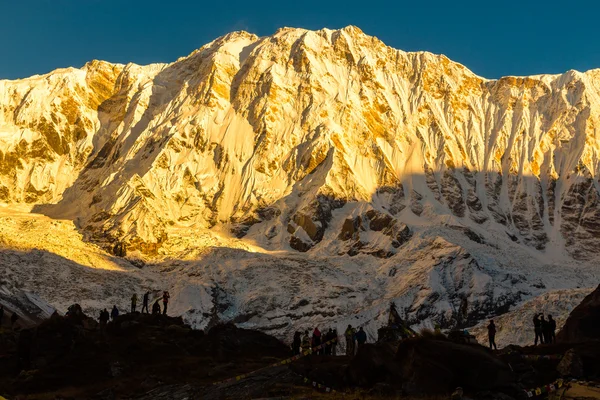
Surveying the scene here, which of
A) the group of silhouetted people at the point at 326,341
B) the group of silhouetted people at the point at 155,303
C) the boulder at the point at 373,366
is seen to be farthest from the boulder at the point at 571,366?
the group of silhouetted people at the point at 155,303

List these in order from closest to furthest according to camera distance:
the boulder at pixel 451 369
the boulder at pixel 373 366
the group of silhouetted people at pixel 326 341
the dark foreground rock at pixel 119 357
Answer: the boulder at pixel 451 369
the boulder at pixel 373 366
the dark foreground rock at pixel 119 357
the group of silhouetted people at pixel 326 341

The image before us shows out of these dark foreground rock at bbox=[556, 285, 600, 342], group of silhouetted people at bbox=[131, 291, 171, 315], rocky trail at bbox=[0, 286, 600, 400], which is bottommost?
rocky trail at bbox=[0, 286, 600, 400]

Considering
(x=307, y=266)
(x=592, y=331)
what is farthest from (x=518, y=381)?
(x=307, y=266)

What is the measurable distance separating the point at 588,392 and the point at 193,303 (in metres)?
123

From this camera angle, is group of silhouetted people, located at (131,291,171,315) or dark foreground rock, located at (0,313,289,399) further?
group of silhouetted people, located at (131,291,171,315)

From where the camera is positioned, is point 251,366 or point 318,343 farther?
point 318,343

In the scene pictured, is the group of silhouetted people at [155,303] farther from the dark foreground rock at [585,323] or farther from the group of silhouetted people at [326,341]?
the dark foreground rock at [585,323]

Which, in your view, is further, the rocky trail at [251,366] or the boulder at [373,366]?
the boulder at [373,366]

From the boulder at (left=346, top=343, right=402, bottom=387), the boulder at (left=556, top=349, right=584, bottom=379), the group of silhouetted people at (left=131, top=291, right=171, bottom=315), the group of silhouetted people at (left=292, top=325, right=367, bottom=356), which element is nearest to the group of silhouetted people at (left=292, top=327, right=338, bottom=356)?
the group of silhouetted people at (left=292, top=325, right=367, bottom=356)

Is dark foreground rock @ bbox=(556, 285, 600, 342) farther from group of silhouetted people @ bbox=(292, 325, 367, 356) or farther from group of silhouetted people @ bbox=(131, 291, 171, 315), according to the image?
group of silhouetted people @ bbox=(131, 291, 171, 315)

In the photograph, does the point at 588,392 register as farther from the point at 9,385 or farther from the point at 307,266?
the point at 307,266

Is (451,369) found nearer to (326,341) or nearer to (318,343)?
(326,341)

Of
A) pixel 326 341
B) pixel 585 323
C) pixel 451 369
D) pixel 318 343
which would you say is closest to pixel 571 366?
A: pixel 451 369

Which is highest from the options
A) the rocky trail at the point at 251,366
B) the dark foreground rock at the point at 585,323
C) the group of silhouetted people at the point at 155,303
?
the group of silhouetted people at the point at 155,303
